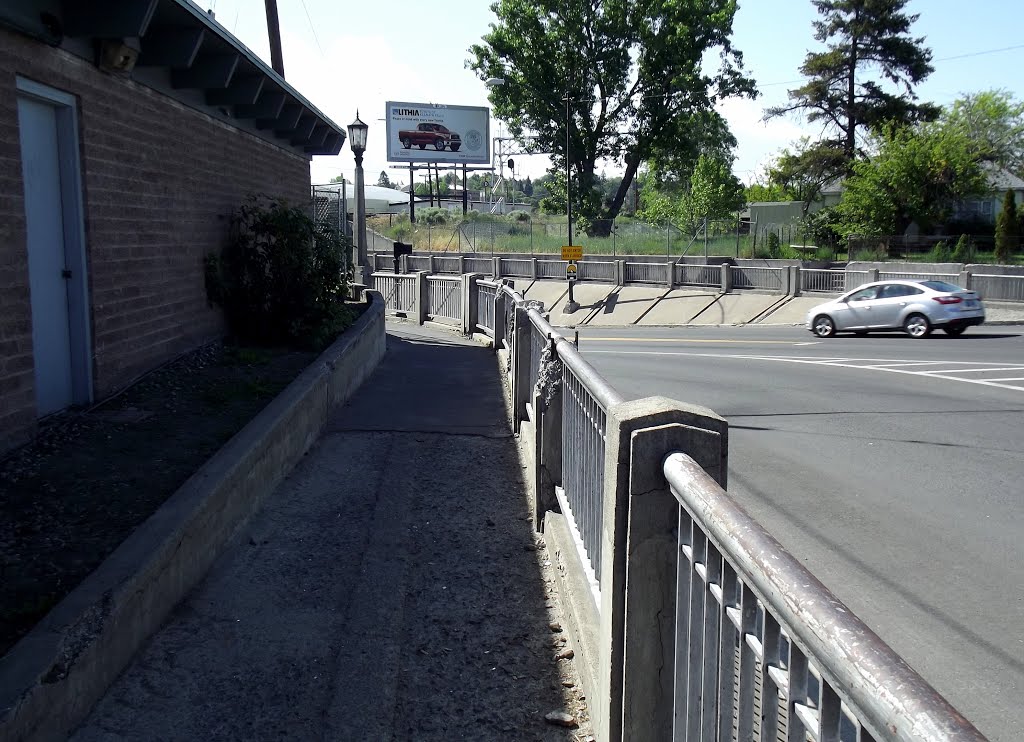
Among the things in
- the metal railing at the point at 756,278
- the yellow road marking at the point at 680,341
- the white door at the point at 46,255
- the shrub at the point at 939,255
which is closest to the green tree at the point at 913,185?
the shrub at the point at 939,255

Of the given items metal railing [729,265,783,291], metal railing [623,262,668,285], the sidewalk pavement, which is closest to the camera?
the sidewalk pavement

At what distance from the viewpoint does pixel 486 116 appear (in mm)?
79438

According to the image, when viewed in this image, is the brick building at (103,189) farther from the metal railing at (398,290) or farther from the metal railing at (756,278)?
the metal railing at (756,278)

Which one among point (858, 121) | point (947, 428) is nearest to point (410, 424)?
point (947, 428)

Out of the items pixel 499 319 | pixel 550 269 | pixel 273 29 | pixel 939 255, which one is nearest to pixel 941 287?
pixel 499 319

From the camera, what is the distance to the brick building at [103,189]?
7055mm

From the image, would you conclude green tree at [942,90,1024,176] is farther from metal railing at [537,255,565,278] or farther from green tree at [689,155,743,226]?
metal railing at [537,255,565,278]

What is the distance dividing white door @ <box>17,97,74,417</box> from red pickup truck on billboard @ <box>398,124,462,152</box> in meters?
72.2

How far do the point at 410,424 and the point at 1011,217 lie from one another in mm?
40859

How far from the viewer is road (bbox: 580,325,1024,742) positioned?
17.7 ft

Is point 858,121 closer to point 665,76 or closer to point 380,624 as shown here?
point 665,76

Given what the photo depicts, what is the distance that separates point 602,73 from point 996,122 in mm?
27557

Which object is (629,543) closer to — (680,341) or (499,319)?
(499,319)

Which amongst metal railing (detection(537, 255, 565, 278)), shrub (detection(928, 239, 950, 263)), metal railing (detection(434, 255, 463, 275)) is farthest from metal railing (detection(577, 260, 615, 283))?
shrub (detection(928, 239, 950, 263))
